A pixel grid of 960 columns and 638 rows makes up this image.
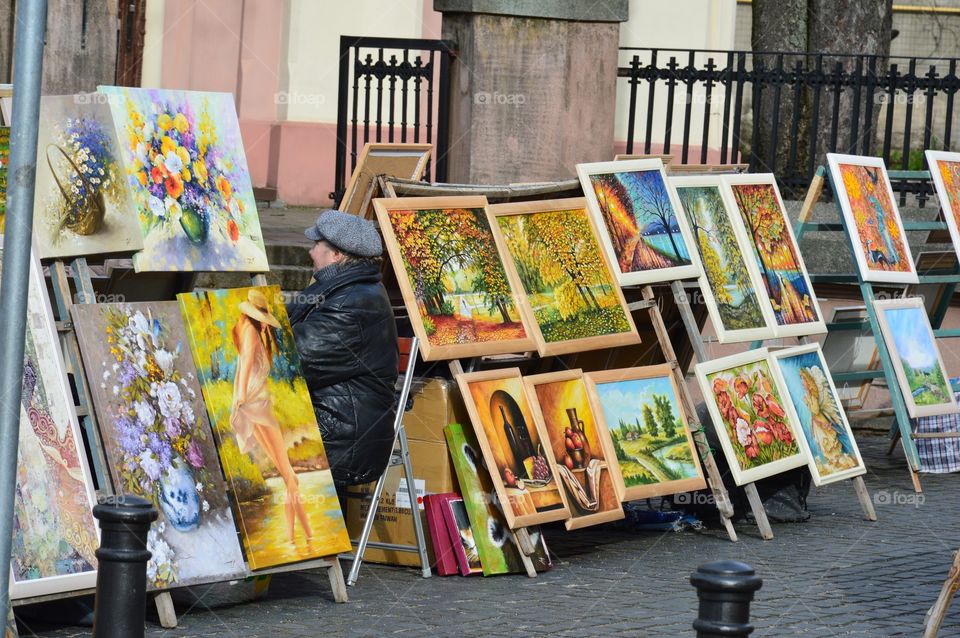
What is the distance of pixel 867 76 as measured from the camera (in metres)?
12.2

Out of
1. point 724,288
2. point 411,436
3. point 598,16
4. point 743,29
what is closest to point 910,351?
point 724,288

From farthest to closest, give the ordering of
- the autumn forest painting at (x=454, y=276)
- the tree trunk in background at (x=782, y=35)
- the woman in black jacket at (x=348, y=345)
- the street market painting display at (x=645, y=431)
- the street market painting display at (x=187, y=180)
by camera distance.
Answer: the tree trunk in background at (x=782, y=35)
the street market painting display at (x=645, y=431)
the autumn forest painting at (x=454, y=276)
the woman in black jacket at (x=348, y=345)
the street market painting display at (x=187, y=180)

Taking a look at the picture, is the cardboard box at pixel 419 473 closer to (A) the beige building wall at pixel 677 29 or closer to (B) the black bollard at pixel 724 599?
(B) the black bollard at pixel 724 599

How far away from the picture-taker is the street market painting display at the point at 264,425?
20.3ft

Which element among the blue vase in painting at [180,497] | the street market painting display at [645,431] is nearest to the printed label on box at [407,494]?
the street market painting display at [645,431]

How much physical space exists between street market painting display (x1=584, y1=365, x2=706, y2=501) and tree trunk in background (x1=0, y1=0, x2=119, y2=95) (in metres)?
5.67

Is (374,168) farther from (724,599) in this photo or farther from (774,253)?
(724,599)

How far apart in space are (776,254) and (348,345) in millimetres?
3186

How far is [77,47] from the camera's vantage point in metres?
11.8

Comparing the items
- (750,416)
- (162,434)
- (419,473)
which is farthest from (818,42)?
(162,434)

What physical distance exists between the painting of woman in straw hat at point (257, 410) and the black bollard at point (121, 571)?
5.58ft

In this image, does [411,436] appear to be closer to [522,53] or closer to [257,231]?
[257,231]

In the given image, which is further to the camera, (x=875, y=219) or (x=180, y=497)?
(x=875, y=219)

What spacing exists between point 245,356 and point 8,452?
2.13 meters
